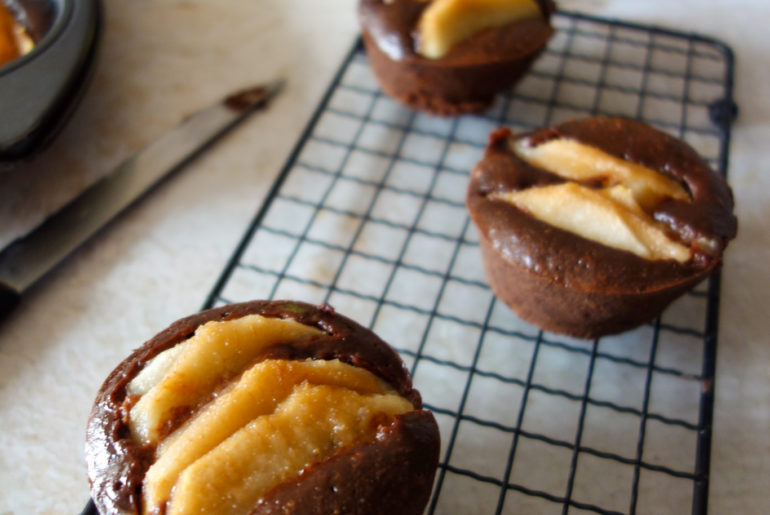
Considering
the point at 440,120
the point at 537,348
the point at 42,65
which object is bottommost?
the point at 537,348

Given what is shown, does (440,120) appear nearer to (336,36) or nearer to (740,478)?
(336,36)

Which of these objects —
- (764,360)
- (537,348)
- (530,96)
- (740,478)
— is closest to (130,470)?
(537,348)

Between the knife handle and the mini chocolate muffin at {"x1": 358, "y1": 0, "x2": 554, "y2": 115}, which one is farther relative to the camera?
the mini chocolate muffin at {"x1": 358, "y1": 0, "x2": 554, "y2": 115}

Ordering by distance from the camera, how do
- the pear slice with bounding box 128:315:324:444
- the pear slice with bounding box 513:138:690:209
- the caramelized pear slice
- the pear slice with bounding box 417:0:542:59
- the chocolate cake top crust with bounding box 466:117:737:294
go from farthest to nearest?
the pear slice with bounding box 417:0:542:59
the pear slice with bounding box 513:138:690:209
the chocolate cake top crust with bounding box 466:117:737:294
the pear slice with bounding box 128:315:324:444
the caramelized pear slice

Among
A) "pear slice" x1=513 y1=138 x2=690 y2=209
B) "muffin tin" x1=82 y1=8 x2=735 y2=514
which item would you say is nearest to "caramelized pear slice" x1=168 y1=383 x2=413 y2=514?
"muffin tin" x1=82 y1=8 x2=735 y2=514

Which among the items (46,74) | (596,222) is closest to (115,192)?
(46,74)

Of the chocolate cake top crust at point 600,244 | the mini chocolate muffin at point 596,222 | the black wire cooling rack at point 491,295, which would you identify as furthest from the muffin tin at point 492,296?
the chocolate cake top crust at point 600,244

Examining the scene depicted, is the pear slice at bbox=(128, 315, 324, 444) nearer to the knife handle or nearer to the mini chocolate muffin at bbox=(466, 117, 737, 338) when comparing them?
the mini chocolate muffin at bbox=(466, 117, 737, 338)
